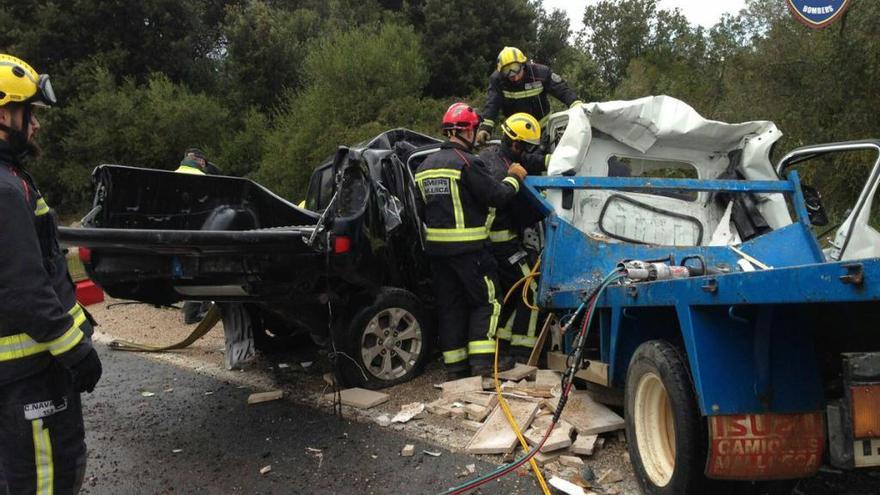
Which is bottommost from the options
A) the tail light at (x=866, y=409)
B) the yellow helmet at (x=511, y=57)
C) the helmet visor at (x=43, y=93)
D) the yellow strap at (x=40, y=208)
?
the tail light at (x=866, y=409)

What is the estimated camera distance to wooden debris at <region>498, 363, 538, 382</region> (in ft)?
15.3

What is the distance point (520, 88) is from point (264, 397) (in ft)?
12.2

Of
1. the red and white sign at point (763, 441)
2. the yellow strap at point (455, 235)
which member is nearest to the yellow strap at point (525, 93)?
the yellow strap at point (455, 235)

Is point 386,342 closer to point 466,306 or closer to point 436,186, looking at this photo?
point 466,306

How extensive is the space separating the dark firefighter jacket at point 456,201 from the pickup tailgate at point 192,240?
902 millimetres

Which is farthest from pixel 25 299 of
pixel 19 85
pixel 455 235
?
pixel 455 235

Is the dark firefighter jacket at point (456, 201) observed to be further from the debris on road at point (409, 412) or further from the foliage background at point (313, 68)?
the foliage background at point (313, 68)

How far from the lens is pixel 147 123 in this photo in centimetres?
2284

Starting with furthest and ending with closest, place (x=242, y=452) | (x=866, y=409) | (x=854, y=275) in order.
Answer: (x=242, y=452)
(x=866, y=409)
(x=854, y=275)

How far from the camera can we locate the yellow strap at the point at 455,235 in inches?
191

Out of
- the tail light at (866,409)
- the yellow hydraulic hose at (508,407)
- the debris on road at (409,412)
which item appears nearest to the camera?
the tail light at (866,409)

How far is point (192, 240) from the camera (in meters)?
3.73

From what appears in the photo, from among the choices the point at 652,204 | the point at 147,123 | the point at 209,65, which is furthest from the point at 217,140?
the point at 652,204

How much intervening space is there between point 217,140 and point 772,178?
2159cm
